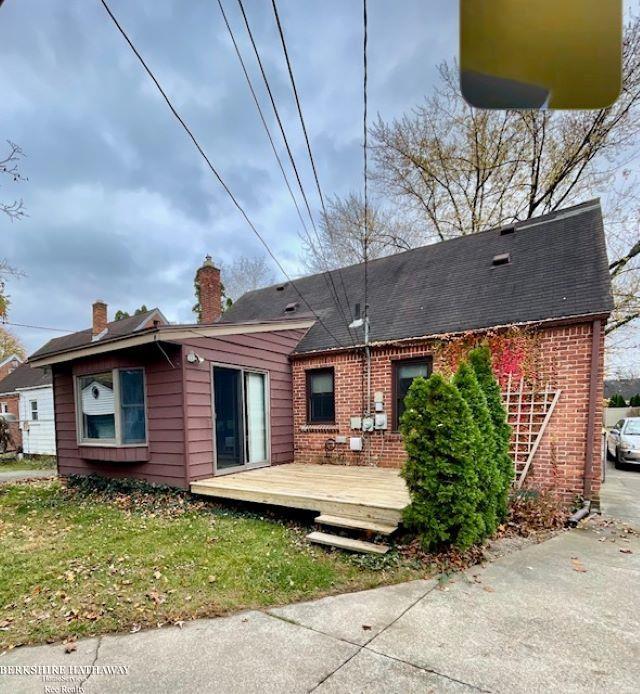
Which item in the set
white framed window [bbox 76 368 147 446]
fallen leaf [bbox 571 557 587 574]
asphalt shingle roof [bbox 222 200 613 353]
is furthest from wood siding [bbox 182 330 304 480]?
fallen leaf [bbox 571 557 587 574]

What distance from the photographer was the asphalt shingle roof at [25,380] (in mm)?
16086

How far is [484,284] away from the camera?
7727 mm

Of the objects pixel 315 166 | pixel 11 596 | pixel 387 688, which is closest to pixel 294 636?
pixel 387 688

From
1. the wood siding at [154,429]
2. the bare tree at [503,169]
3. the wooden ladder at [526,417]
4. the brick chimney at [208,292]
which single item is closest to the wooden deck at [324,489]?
the wood siding at [154,429]

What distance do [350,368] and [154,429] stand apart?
3768 mm

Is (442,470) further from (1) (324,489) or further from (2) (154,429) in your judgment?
(2) (154,429)

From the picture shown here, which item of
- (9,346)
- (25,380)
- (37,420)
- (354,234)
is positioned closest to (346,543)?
(354,234)

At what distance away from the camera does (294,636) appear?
278 centimetres

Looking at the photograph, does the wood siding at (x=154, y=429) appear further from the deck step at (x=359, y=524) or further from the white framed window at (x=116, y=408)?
the deck step at (x=359, y=524)

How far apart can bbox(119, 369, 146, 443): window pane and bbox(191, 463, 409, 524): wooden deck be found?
4.97 ft

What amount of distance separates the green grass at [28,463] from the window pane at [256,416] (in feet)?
28.8

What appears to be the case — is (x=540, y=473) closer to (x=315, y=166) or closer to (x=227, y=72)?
(x=315, y=166)

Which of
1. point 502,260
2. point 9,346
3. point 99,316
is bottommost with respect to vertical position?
point 9,346

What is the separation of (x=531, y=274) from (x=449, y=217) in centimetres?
994
